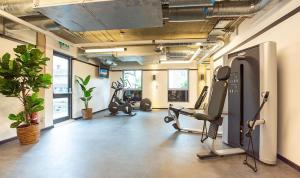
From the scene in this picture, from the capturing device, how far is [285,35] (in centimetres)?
293

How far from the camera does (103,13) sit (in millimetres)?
3133

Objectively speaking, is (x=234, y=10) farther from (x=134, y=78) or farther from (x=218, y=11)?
(x=134, y=78)

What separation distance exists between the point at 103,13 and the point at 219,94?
2.31 m

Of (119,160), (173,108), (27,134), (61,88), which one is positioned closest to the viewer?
(119,160)

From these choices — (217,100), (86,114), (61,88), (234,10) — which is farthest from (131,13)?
(86,114)

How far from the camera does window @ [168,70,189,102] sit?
10.5m

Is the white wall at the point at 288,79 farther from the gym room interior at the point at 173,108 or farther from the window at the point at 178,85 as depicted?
the window at the point at 178,85

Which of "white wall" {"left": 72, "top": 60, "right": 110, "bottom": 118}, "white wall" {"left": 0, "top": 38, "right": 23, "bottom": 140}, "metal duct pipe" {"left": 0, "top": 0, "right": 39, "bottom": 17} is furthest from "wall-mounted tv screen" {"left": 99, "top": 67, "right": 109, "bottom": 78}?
"metal duct pipe" {"left": 0, "top": 0, "right": 39, "bottom": 17}

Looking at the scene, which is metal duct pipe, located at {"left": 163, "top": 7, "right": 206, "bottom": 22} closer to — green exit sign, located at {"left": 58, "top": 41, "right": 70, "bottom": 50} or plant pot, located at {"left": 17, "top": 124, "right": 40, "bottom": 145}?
plant pot, located at {"left": 17, "top": 124, "right": 40, "bottom": 145}

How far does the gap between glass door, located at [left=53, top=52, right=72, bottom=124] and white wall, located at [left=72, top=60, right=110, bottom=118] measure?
218 millimetres

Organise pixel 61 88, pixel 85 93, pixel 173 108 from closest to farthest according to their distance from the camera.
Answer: pixel 173 108
pixel 61 88
pixel 85 93

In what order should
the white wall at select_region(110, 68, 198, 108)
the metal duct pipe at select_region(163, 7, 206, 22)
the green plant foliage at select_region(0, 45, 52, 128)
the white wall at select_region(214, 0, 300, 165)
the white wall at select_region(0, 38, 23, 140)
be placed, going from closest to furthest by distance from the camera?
1. the white wall at select_region(214, 0, 300, 165)
2. the metal duct pipe at select_region(163, 7, 206, 22)
3. the green plant foliage at select_region(0, 45, 52, 128)
4. the white wall at select_region(0, 38, 23, 140)
5. the white wall at select_region(110, 68, 198, 108)

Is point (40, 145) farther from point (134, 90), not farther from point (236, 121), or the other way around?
point (134, 90)

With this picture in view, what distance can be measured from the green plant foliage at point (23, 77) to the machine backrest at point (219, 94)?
11.0 ft
